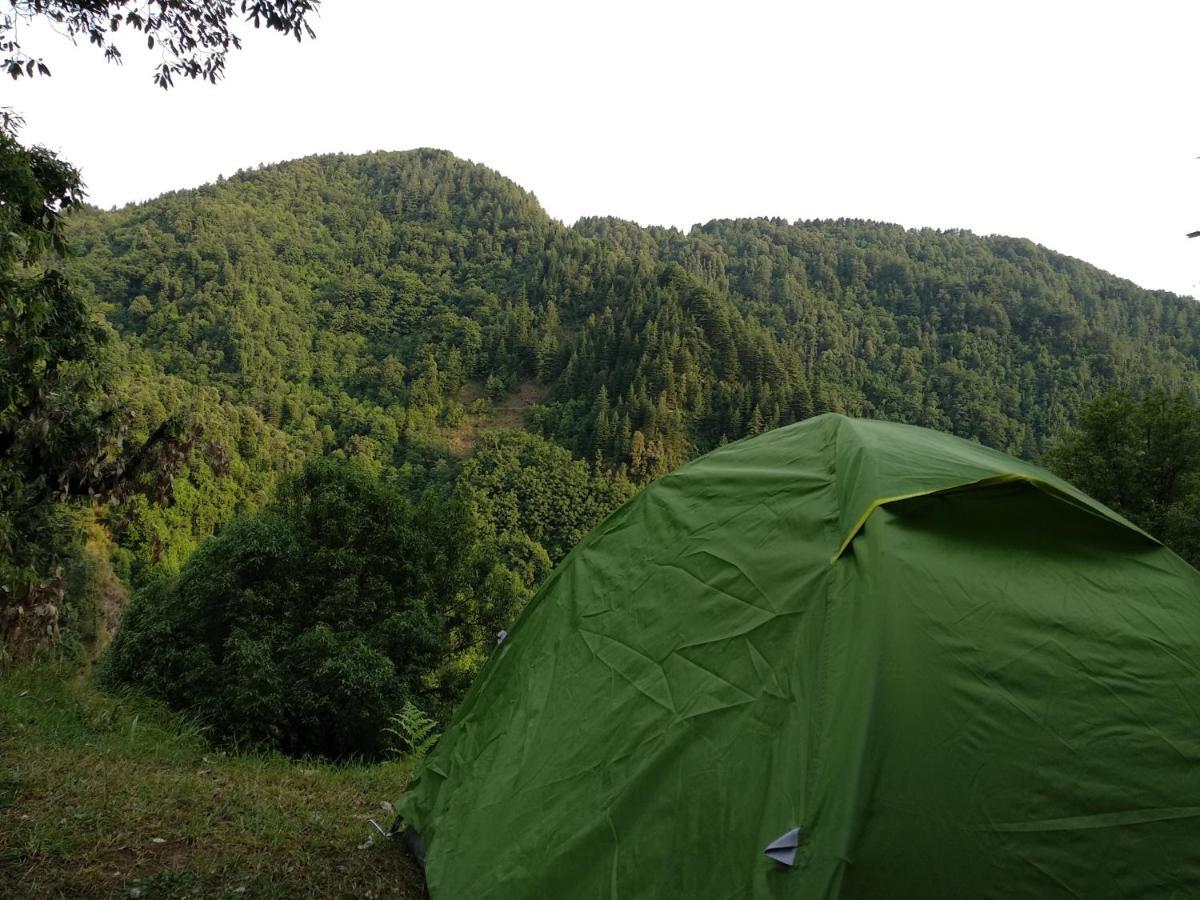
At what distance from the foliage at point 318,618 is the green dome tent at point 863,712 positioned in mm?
9042

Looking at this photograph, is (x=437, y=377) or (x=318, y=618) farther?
(x=437, y=377)

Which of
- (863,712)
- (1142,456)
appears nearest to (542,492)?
(1142,456)

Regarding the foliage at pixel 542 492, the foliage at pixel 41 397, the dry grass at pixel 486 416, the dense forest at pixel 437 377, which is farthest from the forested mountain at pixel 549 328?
the foliage at pixel 41 397

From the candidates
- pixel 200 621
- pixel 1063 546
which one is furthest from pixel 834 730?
pixel 200 621

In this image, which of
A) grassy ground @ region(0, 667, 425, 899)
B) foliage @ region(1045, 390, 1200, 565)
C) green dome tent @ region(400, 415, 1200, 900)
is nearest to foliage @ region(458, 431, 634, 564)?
foliage @ region(1045, 390, 1200, 565)

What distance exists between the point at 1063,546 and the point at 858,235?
192002 millimetres

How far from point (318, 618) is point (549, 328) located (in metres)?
94.3

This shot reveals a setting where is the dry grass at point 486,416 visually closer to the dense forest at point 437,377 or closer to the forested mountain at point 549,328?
the dense forest at point 437,377

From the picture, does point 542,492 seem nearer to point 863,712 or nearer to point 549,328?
point 549,328

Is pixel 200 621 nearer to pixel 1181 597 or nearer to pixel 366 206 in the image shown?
pixel 1181 597

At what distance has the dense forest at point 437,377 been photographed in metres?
12.6

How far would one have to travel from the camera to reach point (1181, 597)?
8.05 feet

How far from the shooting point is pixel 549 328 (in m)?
104

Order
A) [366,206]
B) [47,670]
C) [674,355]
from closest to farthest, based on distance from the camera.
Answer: [47,670] < [674,355] < [366,206]
